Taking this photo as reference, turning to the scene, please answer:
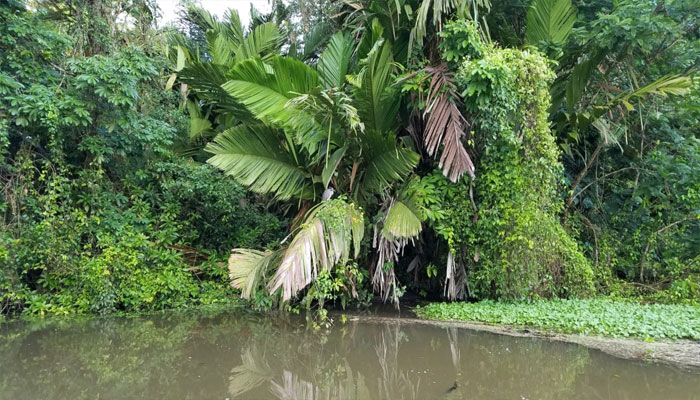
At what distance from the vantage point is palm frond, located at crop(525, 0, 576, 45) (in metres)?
6.44

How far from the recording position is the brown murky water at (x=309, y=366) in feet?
10.6

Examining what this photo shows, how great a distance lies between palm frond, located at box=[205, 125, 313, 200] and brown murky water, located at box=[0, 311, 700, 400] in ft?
6.40

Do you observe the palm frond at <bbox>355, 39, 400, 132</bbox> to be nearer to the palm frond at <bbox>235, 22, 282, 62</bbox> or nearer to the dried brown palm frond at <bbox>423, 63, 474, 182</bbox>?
the dried brown palm frond at <bbox>423, 63, 474, 182</bbox>

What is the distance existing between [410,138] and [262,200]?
10.4 feet

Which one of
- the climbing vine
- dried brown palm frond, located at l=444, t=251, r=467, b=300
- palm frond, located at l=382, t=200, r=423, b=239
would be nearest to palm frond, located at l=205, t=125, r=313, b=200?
palm frond, located at l=382, t=200, r=423, b=239

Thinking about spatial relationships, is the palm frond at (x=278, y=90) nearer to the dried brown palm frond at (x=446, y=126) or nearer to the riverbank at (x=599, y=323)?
the dried brown palm frond at (x=446, y=126)

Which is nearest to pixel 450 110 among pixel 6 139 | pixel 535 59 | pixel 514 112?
pixel 514 112

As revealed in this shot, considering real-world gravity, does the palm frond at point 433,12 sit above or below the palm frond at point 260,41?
below

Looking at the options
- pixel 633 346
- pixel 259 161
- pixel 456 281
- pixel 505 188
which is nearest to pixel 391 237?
pixel 456 281

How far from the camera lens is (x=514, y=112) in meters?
5.70

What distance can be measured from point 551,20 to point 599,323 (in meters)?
4.21

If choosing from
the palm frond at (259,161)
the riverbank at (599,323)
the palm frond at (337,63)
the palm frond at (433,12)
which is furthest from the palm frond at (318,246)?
the palm frond at (433,12)

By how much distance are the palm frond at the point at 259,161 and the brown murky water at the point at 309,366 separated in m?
1.95

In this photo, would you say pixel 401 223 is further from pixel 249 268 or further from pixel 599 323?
pixel 599 323
